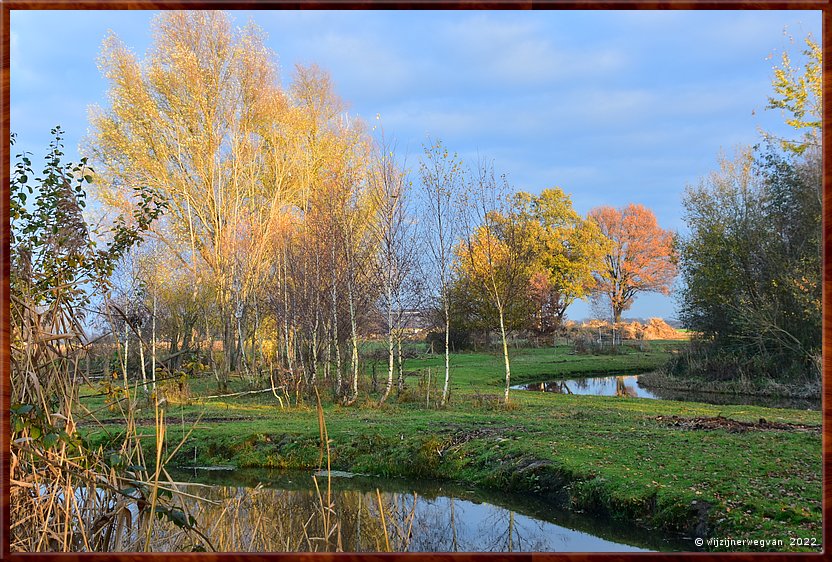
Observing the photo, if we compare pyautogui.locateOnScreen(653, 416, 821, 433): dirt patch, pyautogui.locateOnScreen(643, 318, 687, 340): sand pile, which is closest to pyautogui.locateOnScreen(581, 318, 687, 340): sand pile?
pyautogui.locateOnScreen(643, 318, 687, 340): sand pile

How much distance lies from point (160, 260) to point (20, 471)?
1772cm

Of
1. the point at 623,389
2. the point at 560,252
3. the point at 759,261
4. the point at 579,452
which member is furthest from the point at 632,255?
the point at 579,452

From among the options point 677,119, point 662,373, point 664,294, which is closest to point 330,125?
point 662,373

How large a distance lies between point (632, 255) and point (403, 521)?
35482 millimetres

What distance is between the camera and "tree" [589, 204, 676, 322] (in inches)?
1479

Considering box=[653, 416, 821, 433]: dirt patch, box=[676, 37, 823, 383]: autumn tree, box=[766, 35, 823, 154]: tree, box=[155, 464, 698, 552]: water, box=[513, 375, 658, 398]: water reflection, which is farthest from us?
box=[513, 375, 658, 398]: water reflection

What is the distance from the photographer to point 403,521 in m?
5.37

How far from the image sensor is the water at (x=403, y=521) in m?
6.02

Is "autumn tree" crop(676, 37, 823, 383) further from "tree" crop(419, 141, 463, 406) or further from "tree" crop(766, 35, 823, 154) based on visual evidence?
"tree" crop(419, 141, 463, 406)

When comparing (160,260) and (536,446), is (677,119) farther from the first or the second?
(160,260)

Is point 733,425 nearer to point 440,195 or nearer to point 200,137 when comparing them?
point 440,195

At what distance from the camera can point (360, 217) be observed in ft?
61.5

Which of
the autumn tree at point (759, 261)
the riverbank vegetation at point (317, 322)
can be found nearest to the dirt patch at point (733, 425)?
the riverbank vegetation at point (317, 322)

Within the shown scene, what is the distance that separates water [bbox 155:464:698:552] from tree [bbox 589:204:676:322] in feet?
101
